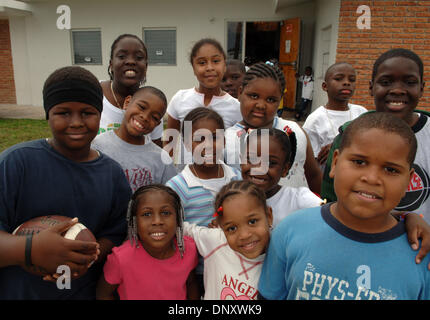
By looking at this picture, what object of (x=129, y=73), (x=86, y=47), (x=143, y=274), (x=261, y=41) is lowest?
(x=143, y=274)

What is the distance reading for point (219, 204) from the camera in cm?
180

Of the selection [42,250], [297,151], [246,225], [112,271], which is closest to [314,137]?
[297,151]

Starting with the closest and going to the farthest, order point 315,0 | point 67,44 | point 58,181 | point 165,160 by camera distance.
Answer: point 58,181 < point 165,160 < point 315,0 < point 67,44

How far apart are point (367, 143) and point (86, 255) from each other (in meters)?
1.28

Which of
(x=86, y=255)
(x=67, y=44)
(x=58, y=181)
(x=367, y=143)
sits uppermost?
(x=67, y=44)

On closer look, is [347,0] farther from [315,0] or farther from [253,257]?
[253,257]

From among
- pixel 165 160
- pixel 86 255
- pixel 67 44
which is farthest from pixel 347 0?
pixel 67 44

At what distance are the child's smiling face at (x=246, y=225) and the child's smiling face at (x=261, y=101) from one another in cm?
82

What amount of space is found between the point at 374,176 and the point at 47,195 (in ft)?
4.77

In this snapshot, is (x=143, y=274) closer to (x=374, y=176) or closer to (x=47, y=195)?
(x=47, y=195)

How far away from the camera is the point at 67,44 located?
11844 mm

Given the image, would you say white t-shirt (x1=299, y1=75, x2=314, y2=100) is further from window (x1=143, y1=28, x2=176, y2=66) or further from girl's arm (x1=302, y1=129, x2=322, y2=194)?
girl's arm (x1=302, y1=129, x2=322, y2=194)

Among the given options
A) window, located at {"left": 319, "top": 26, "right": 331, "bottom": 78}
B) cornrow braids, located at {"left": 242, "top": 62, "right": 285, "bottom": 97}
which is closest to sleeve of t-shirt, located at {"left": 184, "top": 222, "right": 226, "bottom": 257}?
cornrow braids, located at {"left": 242, "top": 62, "right": 285, "bottom": 97}

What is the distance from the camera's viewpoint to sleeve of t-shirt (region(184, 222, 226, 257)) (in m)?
1.85
